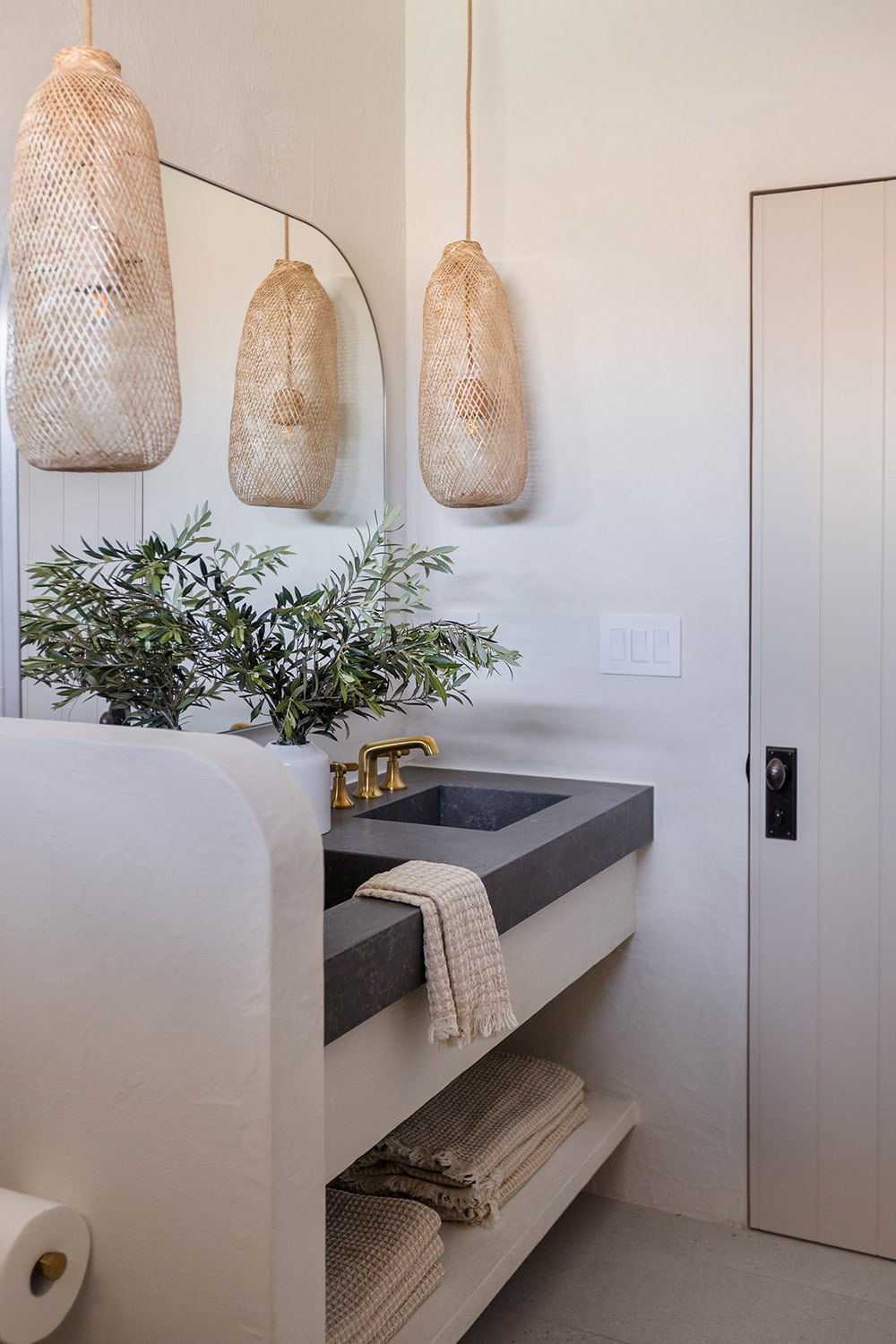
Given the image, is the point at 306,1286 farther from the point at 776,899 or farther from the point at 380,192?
the point at 380,192

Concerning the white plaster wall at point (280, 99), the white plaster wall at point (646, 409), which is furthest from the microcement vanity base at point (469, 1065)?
the white plaster wall at point (280, 99)

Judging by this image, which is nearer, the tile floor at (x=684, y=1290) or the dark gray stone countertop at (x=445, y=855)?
the dark gray stone countertop at (x=445, y=855)

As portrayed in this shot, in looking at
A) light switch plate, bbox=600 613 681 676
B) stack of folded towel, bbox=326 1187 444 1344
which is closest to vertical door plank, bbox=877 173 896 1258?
light switch plate, bbox=600 613 681 676

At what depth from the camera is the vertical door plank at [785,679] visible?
2029 mm

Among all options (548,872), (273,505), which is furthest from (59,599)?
(548,872)

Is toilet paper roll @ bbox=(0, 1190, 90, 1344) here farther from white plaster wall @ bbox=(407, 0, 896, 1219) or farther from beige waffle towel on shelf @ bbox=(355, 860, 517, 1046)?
white plaster wall @ bbox=(407, 0, 896, 1219)

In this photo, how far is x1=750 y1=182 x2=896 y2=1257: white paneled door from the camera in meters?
1.99

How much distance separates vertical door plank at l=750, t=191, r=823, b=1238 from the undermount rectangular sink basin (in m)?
0.41

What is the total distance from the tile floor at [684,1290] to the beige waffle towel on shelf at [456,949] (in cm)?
74

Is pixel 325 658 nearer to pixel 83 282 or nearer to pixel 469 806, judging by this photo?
pixel 469 806

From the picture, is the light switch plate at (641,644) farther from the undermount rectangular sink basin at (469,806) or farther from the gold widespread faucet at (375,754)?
the gold widespread faucet at (375,754)

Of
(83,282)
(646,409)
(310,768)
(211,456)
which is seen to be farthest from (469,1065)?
(646,409)

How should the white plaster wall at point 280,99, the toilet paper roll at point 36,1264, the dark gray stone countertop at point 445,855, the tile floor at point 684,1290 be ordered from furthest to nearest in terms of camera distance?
1. the tile floor at point 684,1290
2. the white plaster wall at point 280,99
3. the dark gray stone countertop at point 445,855
4. the toilet paper roll at point 36,1264

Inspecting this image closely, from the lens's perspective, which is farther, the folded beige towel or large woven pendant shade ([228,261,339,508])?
large woven pendant shade ([228,261,339,508])
